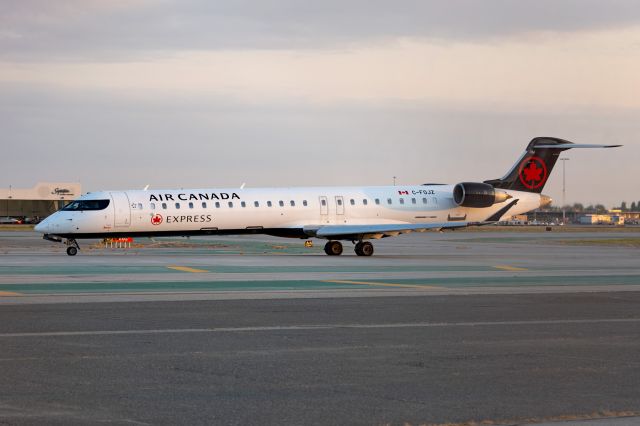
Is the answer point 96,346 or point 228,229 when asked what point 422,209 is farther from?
point 96,346

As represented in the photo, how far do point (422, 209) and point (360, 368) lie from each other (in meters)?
Answer: 32.8

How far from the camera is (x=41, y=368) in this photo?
32.9 ft

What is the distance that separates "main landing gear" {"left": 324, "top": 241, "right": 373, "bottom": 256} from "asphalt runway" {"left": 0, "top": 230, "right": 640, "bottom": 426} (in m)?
17.3

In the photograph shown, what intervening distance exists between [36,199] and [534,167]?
12993 cm

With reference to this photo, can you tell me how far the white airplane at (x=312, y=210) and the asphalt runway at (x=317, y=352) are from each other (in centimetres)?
1610

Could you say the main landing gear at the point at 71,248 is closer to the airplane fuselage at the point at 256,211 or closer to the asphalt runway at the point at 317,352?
the airplane fuselage at the point at 256,211

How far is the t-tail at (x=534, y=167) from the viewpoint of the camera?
45.4m

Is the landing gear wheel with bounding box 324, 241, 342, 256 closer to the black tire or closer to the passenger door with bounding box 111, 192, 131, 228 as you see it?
the black tire

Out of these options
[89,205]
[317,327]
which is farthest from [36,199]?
[317,327]

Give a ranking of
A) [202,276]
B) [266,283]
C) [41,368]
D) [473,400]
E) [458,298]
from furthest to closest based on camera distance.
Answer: [202,276] → [266,283] → [458,298] → [41,368] → [473,400]

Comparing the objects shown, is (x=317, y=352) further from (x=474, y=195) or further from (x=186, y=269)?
(x=474, y=195)

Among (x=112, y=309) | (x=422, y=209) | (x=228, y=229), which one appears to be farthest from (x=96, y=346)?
(x=422, y=209)

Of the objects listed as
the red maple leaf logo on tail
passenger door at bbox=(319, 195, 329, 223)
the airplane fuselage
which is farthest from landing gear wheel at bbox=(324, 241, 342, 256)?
the red maple leaf logo on tail

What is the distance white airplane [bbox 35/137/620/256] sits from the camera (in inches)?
1528
